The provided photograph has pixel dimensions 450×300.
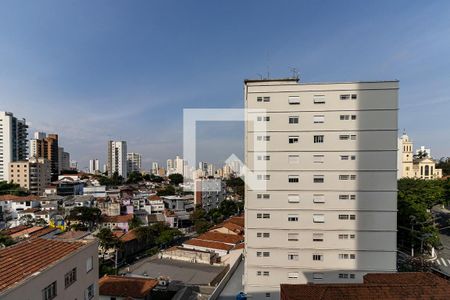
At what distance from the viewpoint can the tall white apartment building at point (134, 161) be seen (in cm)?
8787

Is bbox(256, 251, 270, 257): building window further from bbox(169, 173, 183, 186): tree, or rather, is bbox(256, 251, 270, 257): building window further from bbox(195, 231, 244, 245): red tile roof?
bbox(169, 173, 183, 186): tree

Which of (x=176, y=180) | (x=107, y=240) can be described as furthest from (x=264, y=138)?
(x=176, y=180)

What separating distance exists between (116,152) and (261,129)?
71567 millimetres

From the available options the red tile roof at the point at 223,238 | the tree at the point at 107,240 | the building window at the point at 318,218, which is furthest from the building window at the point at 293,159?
the tree at the point at 107,240

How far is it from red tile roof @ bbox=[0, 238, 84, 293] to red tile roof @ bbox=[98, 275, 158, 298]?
7.58 m

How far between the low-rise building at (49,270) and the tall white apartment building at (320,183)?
6759mm

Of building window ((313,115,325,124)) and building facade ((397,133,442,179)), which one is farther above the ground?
building window ((313,115,325,124))

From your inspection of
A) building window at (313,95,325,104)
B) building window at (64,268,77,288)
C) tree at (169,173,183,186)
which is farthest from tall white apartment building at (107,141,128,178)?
building window at (64,268,77,288)

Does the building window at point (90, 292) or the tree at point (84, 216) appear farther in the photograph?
the tree at point (84, 216)

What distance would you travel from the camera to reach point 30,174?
46.7m

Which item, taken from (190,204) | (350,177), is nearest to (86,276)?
(350,177)

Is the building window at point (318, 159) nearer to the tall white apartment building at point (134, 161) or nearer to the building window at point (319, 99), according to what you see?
the building window at point (319, 99)

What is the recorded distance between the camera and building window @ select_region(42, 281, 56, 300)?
210 inches

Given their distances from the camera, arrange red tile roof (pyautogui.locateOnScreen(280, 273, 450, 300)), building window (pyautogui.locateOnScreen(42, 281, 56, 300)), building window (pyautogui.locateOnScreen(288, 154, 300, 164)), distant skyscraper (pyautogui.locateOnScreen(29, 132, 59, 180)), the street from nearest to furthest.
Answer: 1. building window (pyautogui.locateOnScreen(42, 281, 56, 300))
2. red tile roof (pyautogui.locateOnScreen(280, 273, 450, 300))
3. building window (pyautogui.locateOnScreen(288, 154, 300, 164))
4. the street
5. distant skyscraper (pyautogui.locateOnScreen(29, 132, 59, 180))
